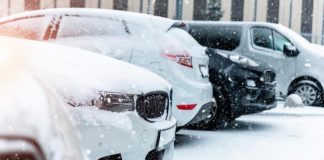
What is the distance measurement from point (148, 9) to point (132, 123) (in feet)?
120

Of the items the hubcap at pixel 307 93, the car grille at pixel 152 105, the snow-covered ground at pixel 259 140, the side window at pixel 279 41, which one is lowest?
the snow-covered ground at pixel 259 140

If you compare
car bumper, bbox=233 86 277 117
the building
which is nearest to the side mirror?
car bumper, bbox=233 86 277 117

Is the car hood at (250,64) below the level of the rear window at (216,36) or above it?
below

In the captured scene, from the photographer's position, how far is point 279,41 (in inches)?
454

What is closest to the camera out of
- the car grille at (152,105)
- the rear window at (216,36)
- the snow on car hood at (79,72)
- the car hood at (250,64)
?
the snow on car hood at (79,72)

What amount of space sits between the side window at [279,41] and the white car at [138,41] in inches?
199

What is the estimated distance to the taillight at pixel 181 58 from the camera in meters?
6.04

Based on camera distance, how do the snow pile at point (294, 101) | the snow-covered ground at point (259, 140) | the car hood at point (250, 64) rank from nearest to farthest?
the snow-covered ground at point (259, 140) → the car hood at point (250, 64) → the snow pile at point (294, 101)

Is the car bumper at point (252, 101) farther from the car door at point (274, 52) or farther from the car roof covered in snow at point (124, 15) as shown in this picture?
the car door at point (274, 52)

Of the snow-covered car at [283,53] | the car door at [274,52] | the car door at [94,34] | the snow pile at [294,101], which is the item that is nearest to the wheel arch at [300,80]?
the snow-covered car at [283,53]

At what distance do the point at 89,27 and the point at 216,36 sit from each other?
14.6 feet

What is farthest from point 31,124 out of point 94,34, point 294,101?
point 294,101

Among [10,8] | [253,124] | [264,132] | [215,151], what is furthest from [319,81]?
[10,8]

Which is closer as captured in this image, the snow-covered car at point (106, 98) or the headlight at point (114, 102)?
the snow-covered car at point (106, 98)
